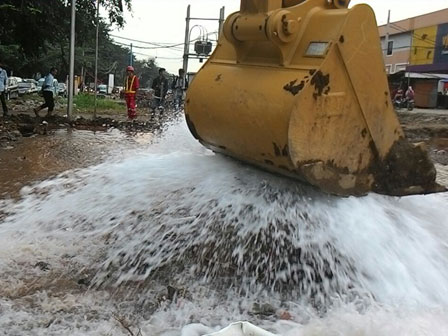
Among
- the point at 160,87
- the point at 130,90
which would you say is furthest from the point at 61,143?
the point at 160,87

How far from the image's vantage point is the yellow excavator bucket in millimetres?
3064

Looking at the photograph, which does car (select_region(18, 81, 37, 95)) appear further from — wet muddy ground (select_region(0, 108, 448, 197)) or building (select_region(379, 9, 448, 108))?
building (select_region(379, 9, 448, 108))

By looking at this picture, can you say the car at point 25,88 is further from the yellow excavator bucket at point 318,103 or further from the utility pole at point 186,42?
the yellow excavator bucket at point 318,103

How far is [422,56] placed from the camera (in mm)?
37750

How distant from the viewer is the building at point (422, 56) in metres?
32.8

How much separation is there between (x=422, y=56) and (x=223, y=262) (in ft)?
125

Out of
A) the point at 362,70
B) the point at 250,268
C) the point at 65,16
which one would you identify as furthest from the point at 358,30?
the point at 65,16

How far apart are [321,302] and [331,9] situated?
73.1 inches

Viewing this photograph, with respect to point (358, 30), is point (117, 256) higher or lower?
lower

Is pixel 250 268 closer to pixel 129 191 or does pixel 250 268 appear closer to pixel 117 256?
pixel 117 256

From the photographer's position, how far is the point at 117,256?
3.51 meters

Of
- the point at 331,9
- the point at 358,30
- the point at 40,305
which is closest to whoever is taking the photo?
the point at 40,305

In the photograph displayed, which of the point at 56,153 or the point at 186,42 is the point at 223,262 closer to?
the point at 56,153

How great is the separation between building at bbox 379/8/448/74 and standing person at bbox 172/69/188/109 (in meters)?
19.1
